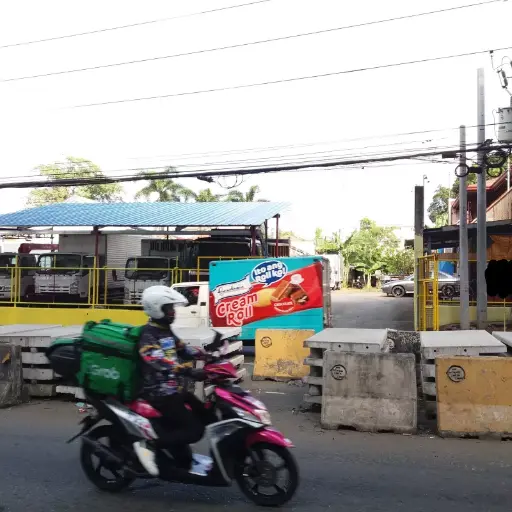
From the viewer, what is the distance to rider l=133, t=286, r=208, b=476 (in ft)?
13.5

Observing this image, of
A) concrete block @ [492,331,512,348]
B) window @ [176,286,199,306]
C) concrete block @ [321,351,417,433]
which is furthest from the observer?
window @ [176,286,199,306]

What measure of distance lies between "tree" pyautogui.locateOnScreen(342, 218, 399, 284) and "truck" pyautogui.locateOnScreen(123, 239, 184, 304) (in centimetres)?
2915

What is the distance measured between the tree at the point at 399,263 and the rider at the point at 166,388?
46.9 meters

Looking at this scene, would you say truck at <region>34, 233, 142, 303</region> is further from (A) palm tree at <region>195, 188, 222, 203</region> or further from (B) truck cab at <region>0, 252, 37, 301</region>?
(A) palm tree at <region>195, 188, 222, 203</region>

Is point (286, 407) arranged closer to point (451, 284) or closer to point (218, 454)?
point (218, 454)

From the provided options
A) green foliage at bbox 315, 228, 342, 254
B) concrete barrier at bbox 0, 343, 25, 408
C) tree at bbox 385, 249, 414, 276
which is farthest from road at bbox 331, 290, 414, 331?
green foliage at bbox 315, 228, 342, 254

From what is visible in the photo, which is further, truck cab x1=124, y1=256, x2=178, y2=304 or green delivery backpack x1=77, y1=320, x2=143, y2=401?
truck cab x1=124, y1=256, x2=178, y2=304

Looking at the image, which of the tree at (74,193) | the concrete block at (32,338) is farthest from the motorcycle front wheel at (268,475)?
the tree at (74,193)

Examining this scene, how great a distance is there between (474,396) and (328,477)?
224 cm

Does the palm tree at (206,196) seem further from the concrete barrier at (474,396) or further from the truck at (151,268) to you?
the concrete barrier at (474,396)

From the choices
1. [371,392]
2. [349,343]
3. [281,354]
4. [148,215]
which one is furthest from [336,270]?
[371,392]

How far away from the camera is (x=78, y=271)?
20.4 m

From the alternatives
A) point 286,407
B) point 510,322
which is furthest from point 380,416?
point 510,322

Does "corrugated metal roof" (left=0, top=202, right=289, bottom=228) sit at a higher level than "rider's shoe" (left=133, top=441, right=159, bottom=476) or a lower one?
higher
